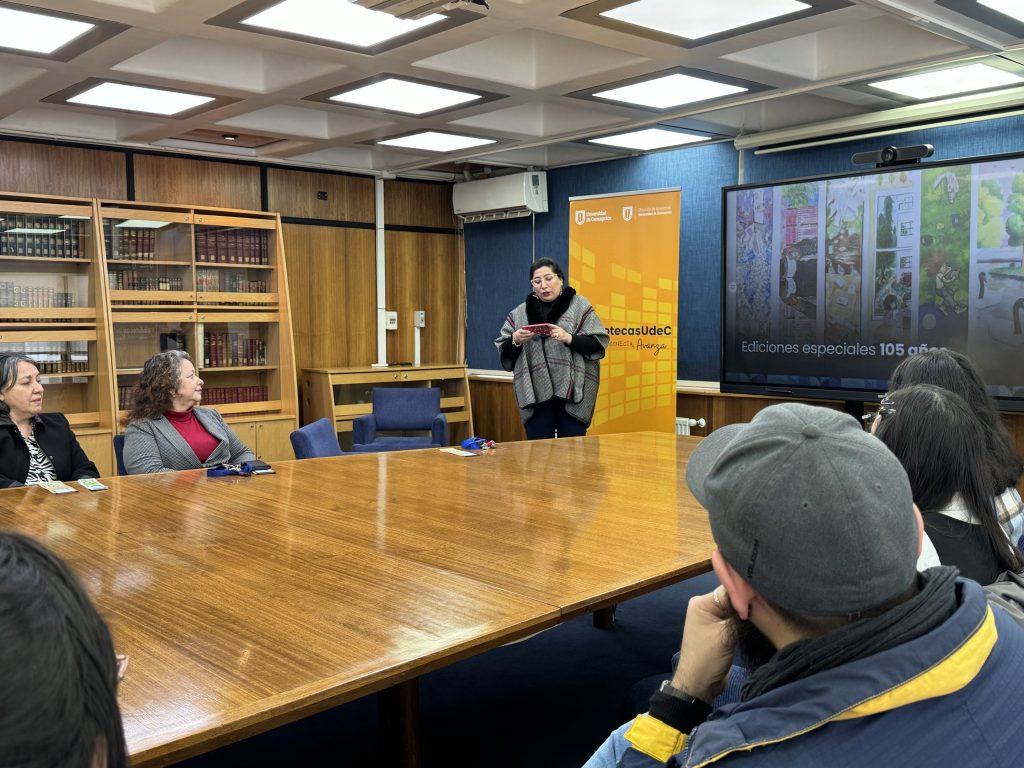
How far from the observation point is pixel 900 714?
2.88 ft

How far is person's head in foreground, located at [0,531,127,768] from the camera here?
550 millimetres

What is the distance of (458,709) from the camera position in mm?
3176

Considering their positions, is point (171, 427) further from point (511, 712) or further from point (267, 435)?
point (267, 435)

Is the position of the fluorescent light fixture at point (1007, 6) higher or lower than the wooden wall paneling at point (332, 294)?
higher

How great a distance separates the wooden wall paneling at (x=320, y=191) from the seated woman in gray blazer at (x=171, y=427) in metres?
3.99

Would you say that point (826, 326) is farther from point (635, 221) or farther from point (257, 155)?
point (257, 155)

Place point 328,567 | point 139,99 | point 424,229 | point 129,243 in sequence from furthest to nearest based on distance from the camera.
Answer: point 424,229 < point 129,243 < point 139,99 < point 328,567

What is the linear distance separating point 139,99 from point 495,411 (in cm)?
406

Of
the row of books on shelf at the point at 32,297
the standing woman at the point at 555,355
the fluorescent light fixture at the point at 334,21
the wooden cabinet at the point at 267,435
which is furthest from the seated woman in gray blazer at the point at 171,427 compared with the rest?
the wooden cabinet at the point at 267,435

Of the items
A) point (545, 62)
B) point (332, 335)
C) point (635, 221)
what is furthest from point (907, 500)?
point (332, 335)

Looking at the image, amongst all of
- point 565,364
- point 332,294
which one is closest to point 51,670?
point 565,364

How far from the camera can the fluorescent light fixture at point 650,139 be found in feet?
22.0

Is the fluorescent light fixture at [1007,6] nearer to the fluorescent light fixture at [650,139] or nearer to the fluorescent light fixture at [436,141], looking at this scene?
the fluorescent light fixture at [650,139]

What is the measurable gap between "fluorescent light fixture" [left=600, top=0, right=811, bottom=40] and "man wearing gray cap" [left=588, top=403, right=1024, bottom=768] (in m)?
3.42
